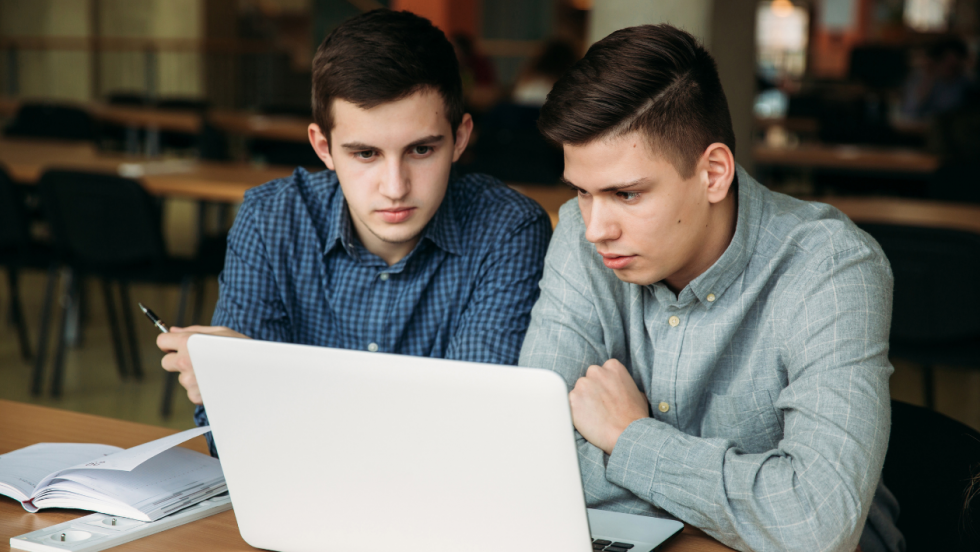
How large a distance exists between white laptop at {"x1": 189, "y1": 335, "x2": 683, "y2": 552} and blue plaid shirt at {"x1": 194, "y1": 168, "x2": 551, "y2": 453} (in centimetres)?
62

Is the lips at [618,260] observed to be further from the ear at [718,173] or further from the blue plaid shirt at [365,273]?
the blue plaid shirt at [365,273]

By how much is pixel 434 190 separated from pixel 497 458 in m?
0.70

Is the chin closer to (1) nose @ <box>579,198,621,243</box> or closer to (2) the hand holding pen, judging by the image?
(1) nose @ <box>579,198,621,243</box>

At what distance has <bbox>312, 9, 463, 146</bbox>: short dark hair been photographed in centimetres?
138

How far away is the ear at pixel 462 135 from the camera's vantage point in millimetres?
1510

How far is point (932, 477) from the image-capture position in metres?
1.17

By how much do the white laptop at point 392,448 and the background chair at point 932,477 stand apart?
552 mm

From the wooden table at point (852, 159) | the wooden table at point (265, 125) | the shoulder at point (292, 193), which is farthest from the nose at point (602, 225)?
the wooden table at point (265, 125)

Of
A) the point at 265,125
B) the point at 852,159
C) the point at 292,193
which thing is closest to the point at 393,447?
the point at 292,193

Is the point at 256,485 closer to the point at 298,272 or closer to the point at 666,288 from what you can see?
the point at 666,288

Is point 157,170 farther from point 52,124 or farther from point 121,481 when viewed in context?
point 121,481

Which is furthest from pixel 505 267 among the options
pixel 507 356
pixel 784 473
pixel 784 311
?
pixel 784 473

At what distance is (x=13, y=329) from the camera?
438 cm

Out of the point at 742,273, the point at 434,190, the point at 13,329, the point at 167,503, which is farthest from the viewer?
the point at 13,329
